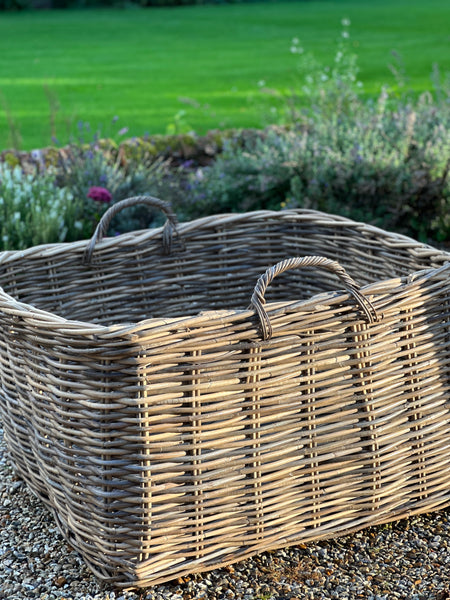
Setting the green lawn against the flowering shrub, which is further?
the green lawn

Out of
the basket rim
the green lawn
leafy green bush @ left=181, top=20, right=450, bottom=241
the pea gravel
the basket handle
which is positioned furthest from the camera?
the green lawn

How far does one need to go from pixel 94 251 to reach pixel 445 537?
4.52 feet

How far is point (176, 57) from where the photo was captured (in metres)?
12.4

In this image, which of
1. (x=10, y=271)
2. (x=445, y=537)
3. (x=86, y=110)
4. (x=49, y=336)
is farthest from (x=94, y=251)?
(x=86, y=110)

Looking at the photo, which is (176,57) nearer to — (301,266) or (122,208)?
(122,208)

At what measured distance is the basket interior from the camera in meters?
2.52

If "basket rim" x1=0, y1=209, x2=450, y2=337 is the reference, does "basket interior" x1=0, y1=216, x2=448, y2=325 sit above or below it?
below

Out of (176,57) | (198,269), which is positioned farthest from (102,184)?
(176,57)

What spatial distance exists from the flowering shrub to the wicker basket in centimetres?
149

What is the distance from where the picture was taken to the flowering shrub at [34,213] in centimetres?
355

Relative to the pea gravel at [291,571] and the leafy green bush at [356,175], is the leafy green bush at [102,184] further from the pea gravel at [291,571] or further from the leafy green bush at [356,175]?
the pea gravel at [291,571]

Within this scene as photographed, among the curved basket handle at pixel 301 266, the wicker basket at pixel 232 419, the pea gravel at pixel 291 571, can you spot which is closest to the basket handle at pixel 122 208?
the wicker basket at pixel 232 419

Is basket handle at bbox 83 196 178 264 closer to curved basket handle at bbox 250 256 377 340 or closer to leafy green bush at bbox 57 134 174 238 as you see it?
curved basket handle at bbox 250 256 377 340

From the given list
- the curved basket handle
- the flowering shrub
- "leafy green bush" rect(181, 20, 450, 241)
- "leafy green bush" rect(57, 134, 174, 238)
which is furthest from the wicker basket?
"leafy green bush" rect(57, 134, 174, 238)
